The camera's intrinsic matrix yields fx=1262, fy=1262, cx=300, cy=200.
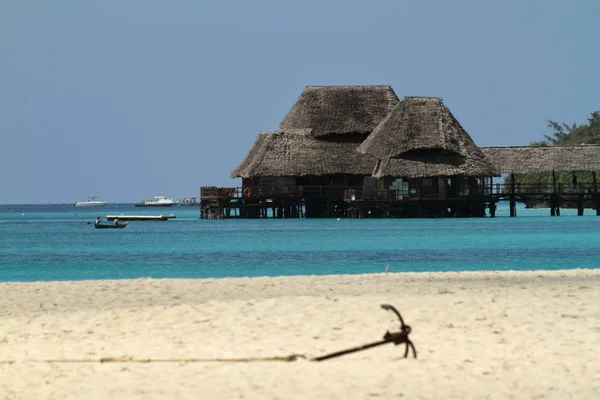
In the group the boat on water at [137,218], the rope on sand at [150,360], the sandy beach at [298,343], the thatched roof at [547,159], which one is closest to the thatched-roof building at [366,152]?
the thatched roof at [547,159]

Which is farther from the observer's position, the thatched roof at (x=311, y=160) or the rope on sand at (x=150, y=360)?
the thatched roof at (x=311, y=160)

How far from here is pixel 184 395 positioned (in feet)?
37.1

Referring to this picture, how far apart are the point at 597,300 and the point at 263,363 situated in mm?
6264

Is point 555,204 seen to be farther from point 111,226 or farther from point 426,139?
point 111,226

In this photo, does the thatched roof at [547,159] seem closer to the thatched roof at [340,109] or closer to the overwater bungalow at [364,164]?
the overwater bungalow at [364,164]

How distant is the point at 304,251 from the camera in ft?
137

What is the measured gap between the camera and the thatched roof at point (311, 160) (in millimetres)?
74812

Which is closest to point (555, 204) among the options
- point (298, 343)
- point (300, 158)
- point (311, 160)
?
point (311, 160)

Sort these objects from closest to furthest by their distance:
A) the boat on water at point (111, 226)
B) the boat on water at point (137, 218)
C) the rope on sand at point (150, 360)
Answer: the rope on sand at point (150, 360), the boat on water at point (111, 226), the boat on water at point (137, 218)

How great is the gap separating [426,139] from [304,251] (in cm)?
3460

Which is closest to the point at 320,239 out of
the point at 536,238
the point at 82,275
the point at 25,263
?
the point at 536,238

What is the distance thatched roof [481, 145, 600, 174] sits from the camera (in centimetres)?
7738

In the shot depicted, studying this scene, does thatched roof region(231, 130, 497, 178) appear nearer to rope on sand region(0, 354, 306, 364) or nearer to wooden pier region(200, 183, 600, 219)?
wooden pier region(200, 183, 600, 219)

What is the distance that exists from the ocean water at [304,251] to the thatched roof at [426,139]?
32.6 ft
